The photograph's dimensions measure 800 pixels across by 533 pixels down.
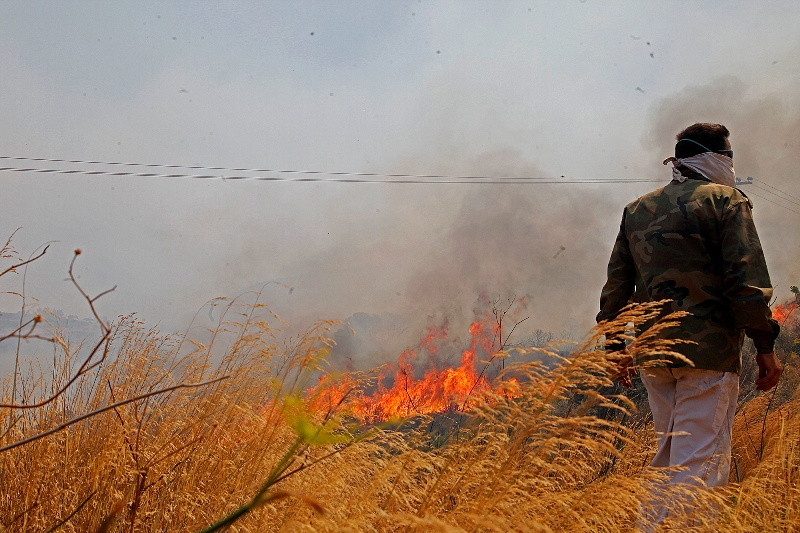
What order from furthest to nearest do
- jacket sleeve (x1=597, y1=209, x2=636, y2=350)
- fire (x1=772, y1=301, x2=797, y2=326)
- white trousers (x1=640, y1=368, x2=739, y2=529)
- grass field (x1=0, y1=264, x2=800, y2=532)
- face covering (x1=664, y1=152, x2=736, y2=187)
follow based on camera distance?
fire (x1=772, y1=301, x2=797, y2=326) → jacket sleeve (x1=597, y1=209, x2=636, y2=350) → face covering (x1=664, y1=152, x2=736, y2=187) → white trousers (x1=640, y1=368, x2=739, y2=529) → grass field (x1=0, y1=264, x2=800, y2=532)

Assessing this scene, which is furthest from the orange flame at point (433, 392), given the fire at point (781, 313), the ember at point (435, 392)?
the fire at point (781, 313)

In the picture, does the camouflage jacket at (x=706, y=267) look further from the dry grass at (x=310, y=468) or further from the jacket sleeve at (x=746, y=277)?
the dry grass at (x=310, y=468)

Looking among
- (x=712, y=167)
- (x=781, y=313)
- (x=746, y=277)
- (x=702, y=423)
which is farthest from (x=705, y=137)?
(x=781, y=313)

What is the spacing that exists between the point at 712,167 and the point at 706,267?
54 centimetres

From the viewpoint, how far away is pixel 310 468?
2.45m

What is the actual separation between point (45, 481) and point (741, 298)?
113 inches

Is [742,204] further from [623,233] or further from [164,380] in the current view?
[164,380]

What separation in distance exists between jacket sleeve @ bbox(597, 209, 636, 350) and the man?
82mm

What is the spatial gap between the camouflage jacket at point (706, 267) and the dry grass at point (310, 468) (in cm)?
53

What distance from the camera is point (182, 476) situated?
2346 mm

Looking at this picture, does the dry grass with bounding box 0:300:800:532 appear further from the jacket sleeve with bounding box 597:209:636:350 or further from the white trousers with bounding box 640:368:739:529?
the jacket sleeve with bounding box 597:209:636:350

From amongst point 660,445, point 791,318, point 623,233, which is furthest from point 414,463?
point 791,318

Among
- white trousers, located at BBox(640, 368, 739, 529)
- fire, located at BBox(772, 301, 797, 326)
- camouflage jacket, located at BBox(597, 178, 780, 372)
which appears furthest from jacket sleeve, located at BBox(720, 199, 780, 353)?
fire, located at BBox(772, 301, 797, 326)

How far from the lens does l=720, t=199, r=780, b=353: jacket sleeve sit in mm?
2383
